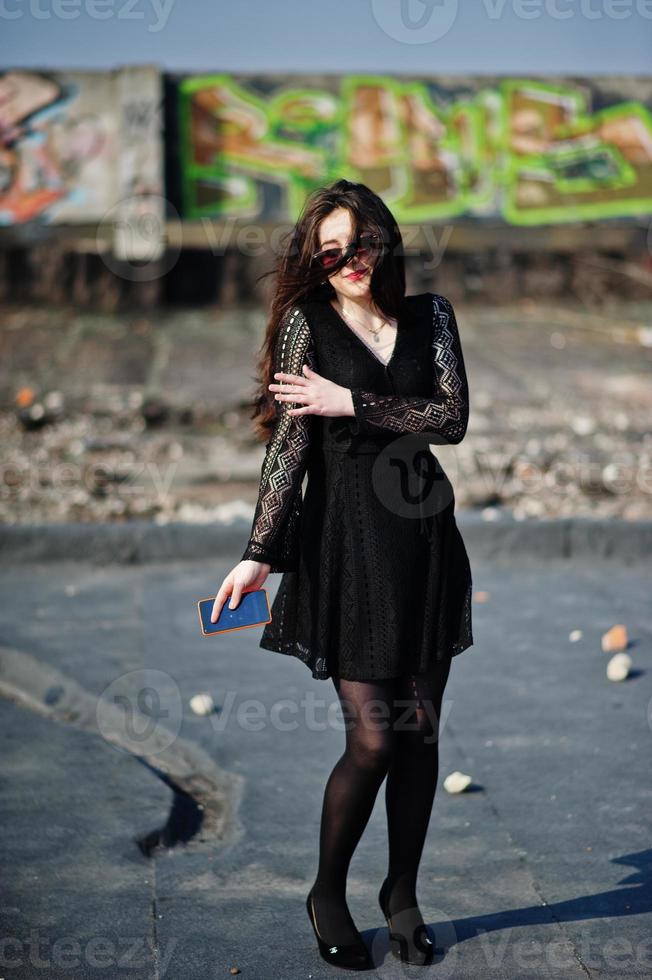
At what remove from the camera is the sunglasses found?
2.95 meters

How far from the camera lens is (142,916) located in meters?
3.27

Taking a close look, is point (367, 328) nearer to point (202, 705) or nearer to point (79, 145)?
point (202, 705)

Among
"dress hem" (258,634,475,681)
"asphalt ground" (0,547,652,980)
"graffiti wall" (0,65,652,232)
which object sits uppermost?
"graffiti wall" (0,65,652,232)

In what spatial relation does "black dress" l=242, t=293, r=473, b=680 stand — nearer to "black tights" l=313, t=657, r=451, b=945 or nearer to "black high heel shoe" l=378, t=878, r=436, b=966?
"black tights" l=313, t=657, r=451, b=945

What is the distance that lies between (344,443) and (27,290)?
12842 millimetres

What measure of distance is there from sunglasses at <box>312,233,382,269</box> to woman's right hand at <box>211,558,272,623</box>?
2.57 feet

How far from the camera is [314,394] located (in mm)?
2893

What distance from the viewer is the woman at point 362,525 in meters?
2.94

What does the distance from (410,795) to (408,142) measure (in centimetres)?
1467

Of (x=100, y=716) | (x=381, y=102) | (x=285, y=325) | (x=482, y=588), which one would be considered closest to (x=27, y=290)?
Answer: (x=381, y=102)

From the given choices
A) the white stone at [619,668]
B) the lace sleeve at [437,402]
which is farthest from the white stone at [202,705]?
the lace sleeve at [437,402]

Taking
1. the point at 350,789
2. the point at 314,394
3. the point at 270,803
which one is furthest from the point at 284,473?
the point at 270,803

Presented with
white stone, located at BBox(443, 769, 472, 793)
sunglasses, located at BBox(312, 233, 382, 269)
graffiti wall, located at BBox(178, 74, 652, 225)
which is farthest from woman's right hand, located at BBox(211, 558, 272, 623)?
graffiti wall, located at BBox(178, 74, 652, 225)

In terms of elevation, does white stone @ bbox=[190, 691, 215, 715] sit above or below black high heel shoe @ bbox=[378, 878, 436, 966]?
below
